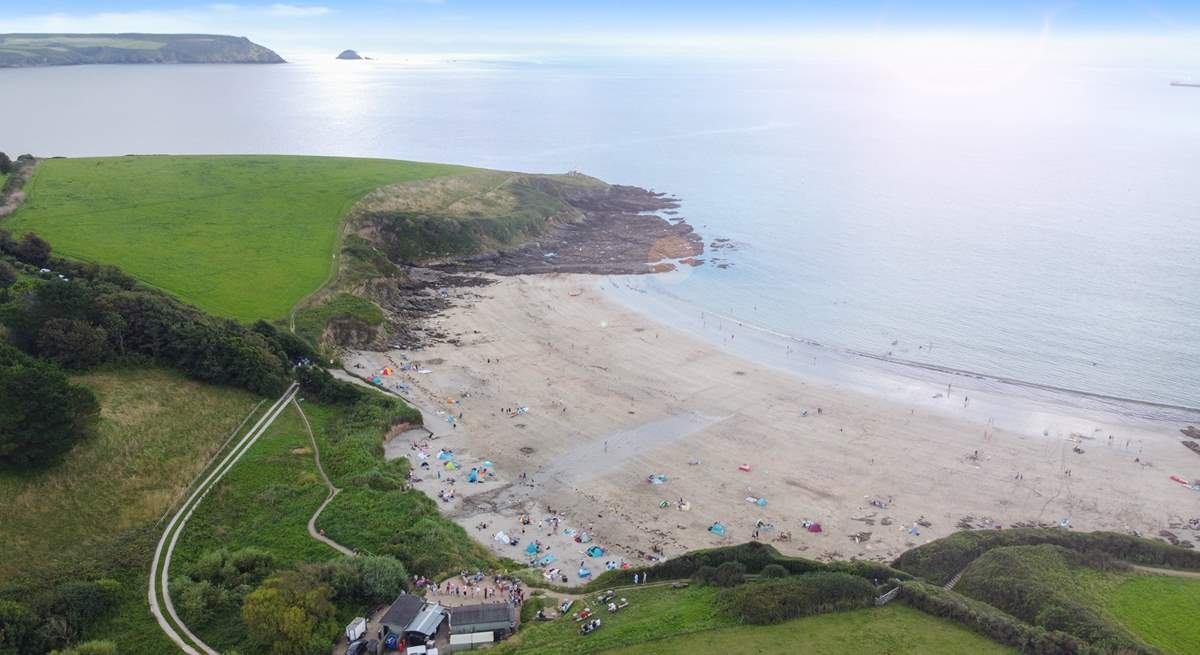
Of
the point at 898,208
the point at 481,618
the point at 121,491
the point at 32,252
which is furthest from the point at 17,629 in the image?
Result: the point at 898,208

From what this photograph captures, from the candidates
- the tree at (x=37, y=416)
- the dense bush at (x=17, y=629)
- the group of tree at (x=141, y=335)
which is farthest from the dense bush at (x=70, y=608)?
the group of tree at (x=141, y=335)

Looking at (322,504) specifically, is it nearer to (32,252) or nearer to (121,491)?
(121,491)

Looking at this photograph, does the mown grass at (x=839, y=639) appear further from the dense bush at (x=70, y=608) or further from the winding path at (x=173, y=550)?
the dense bush at (x=70, y=608)

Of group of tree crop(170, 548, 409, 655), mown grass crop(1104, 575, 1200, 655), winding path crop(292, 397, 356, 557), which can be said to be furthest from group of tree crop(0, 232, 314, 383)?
mown grass crop(1104, 575, 1200, 655)

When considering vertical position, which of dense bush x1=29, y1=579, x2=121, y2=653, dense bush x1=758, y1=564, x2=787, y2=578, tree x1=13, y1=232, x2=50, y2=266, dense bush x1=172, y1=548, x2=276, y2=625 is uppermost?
tree x1=13, y1=232, x2=50, y2=266

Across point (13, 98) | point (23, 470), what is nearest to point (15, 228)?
point (23, 470)

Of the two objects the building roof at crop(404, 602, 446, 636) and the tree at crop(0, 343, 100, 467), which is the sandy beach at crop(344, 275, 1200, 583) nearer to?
the building roof at crop(404, 602, 446, 636)

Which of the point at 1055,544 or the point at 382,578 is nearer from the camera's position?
the point at 382,578

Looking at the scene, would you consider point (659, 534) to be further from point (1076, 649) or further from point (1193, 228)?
point (1193, 228)
